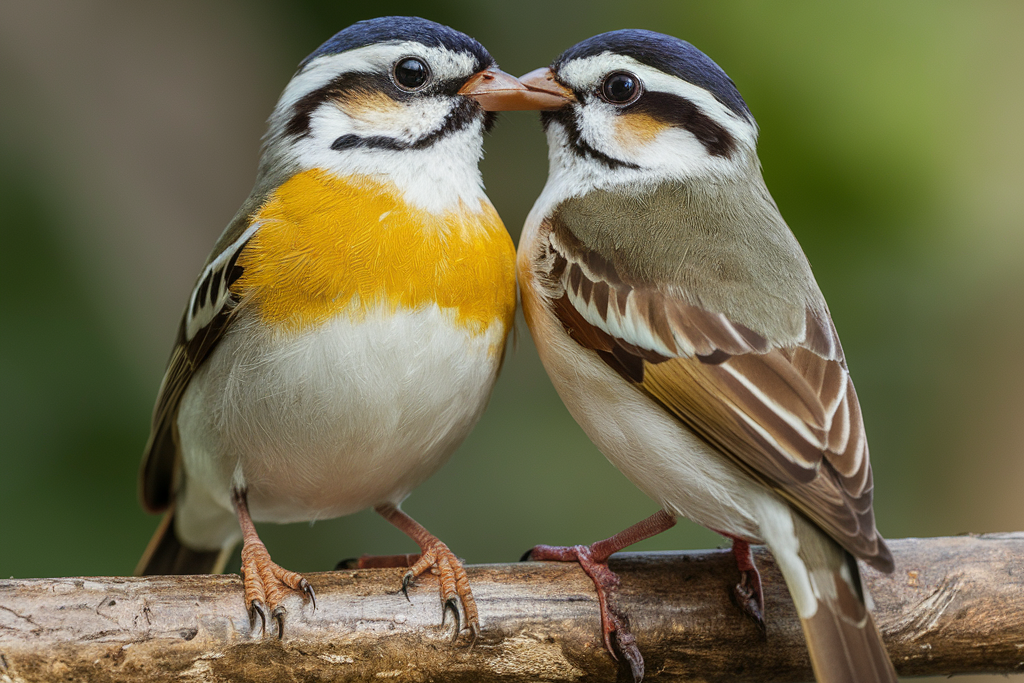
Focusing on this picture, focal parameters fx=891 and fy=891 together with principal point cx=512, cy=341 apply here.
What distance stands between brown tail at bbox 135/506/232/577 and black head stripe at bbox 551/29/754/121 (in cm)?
267

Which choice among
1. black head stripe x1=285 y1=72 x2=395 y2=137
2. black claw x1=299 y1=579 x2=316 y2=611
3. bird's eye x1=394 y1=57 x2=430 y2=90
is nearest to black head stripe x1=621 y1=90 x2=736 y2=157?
bird's eye x1=394 y1=57 x2=430 y2=90

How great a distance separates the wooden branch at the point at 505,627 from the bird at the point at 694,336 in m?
0.11

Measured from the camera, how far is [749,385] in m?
2.50

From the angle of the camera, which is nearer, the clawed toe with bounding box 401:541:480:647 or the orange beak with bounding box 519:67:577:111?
the clawed toe with bounding box 401:541:480:647

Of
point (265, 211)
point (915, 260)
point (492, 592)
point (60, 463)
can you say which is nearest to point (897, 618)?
point (492, 592)

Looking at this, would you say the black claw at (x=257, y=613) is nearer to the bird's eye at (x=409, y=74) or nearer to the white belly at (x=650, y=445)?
the white belly at (x=650, y=445)

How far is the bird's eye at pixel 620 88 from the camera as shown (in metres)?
3.14

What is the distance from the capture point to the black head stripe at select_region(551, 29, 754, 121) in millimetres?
3111

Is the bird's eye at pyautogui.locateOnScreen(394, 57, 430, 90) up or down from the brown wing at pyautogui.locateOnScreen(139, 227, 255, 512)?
up

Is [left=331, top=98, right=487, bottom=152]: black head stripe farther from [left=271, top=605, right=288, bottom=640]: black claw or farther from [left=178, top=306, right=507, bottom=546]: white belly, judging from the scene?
[left=271, top=605, right=288, bottom=640]: black claw

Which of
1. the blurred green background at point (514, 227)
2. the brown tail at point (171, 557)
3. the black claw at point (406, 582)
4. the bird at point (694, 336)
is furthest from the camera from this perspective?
the blurred green background at point (514, 227)

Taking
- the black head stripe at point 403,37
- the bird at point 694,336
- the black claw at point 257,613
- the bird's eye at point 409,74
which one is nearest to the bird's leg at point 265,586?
the black claw at point 257,613

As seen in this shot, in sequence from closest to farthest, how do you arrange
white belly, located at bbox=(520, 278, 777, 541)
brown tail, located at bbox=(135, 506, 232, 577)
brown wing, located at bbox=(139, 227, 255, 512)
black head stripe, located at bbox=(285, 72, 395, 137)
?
white belly, located at bbox=(520, 278, 777, 541)
brown wing, located at bbox=(139, 227, 255, 512)
black head stripe, located at bbox=(285, 72, 395, 137)
brown tail, located at bbox=(135, 506, 232, 577)

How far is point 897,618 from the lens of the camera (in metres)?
2.98
